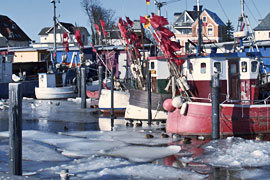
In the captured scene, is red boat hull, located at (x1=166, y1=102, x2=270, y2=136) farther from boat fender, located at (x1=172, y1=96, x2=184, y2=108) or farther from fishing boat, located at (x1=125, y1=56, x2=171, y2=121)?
fishing boat, located at (x1=125, y1=56, x2=171, y2=121)

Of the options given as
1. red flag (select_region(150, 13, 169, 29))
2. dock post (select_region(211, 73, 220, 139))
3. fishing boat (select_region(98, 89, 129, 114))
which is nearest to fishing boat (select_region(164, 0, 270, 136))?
dock post (select_region(211, 73, 220, 139))

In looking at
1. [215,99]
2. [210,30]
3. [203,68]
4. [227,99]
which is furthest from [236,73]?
[210,30]

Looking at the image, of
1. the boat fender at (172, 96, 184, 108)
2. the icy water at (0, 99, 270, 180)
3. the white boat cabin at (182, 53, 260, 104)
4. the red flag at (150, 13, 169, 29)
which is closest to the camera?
the icy water at (0, 99, 270, 180)

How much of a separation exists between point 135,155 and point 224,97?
540 centimetres

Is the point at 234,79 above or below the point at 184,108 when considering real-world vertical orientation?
above

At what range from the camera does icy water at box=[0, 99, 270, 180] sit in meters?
11.5

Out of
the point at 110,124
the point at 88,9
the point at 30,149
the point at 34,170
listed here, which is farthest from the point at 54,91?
the point at 88,9

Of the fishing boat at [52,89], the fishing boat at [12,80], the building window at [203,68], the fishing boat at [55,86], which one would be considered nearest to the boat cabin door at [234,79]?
the building window at [203,68]

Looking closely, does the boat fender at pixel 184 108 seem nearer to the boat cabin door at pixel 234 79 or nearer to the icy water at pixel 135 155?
the icy water at pixel 135 155

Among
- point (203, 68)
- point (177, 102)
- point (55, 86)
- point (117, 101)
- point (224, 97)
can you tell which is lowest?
point (117, 101)

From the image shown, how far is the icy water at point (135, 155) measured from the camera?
37.7ft

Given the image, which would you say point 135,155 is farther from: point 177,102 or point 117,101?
point 117,101

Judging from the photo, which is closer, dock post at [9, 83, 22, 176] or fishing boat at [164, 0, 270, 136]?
dock post at [9, 83, 22, 176]

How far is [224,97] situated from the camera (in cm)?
1781
